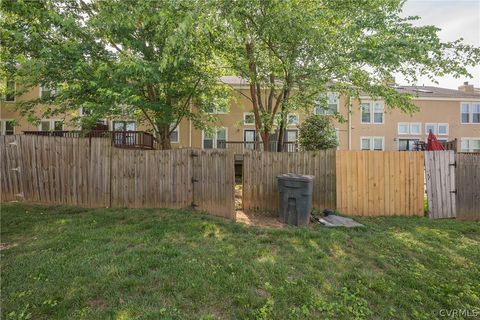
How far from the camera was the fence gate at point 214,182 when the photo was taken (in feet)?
19.5

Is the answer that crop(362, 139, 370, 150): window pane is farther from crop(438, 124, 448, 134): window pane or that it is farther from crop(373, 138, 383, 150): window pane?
crop(438, 124, 448, 134): window pane

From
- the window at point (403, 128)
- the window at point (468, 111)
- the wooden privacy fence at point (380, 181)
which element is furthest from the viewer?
the window at point (468, 111)

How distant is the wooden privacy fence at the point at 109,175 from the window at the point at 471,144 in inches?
836

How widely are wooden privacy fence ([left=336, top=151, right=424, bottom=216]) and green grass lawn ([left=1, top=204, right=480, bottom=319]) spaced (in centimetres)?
130

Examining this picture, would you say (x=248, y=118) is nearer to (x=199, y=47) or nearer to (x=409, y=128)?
(x=199, y=47)

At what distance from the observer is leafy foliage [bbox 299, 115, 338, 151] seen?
12.1 m

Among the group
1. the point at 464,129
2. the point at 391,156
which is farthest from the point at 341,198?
the point at 464,129

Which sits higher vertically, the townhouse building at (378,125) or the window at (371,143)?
the townhouse building at (378,125)

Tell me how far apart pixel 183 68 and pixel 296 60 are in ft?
11.2

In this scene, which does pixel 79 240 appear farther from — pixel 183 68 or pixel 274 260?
pixel 183 68

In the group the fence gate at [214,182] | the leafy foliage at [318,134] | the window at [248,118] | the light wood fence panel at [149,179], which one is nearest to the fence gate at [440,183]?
the fence gate at [214,182]

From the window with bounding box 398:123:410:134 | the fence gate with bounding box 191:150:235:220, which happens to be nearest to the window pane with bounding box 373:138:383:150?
the window with bounding box 398:123:410:134

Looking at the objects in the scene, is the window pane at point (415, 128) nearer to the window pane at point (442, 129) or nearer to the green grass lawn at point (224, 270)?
the window pane at point (442, 129)
